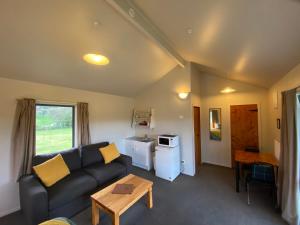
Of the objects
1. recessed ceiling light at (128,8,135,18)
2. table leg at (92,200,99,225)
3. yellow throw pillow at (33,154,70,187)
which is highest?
recessed ceiling light at (128,8,135,18)

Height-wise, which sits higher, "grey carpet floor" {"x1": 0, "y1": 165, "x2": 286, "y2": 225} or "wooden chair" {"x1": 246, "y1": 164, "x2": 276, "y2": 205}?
"wooden chair" {"x1": 246, "y1": 164, "x2": 276, "y2": 205}

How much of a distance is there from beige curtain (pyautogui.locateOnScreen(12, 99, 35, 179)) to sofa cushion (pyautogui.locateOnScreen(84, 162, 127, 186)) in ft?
3.42

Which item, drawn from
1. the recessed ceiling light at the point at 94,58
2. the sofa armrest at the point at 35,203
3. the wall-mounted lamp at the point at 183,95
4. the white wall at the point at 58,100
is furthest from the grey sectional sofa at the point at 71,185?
the wall-mounted lamp at the point at 183,95

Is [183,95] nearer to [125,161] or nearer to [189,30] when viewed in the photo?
[189,30]

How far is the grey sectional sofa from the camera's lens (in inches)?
78.4

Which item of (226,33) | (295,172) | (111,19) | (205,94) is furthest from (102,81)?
(295,172)

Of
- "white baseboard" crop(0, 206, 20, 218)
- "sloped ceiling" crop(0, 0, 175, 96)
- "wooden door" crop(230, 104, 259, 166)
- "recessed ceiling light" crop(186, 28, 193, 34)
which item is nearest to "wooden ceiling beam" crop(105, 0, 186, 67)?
"sloped ceiling" crop(0, 0, 175, 96)

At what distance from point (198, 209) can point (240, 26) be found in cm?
275

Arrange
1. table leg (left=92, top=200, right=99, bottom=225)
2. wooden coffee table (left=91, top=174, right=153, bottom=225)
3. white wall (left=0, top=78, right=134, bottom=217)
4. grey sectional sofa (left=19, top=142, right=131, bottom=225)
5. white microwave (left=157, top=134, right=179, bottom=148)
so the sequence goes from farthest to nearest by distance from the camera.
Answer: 1. white microwave (left=157, top=134, right=179, bottom=148)
2. white wall (left=0, top=78, right=134, bottom=217)
3. table leg (left=92, top=200, right=99, bottom=225)
4. grey sectional sofa (left=19, top=142, right=131, bottom=225)
5. wooden coffee table (left=91, top=174, right=153, bottom=225)

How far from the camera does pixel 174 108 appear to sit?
13.7 feet

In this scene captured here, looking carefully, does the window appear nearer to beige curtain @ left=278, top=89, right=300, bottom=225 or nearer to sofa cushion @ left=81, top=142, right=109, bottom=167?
sofa cushion @ left=81, top=142, right=109, bottom=167

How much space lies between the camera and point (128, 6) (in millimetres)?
1712

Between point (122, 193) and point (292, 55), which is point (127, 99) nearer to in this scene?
point (122, 193)

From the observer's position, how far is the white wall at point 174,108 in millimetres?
3875
